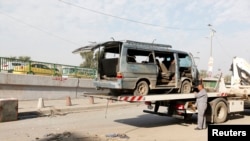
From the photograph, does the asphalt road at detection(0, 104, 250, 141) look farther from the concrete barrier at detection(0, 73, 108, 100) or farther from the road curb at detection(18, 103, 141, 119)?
the concrete barrier at detection(0, 73, 108, 100)

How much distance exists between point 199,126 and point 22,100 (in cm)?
1252

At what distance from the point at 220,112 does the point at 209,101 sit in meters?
0.62

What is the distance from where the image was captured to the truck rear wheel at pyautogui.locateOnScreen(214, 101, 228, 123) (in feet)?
42.6

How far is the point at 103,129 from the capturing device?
1138 cm

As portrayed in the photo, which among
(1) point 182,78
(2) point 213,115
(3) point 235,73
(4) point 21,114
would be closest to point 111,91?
(1) point 182,78

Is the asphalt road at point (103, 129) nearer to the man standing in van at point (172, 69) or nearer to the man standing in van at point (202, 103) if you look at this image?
the man standing in van at point (202, 103)

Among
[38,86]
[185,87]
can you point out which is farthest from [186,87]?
[38,86]

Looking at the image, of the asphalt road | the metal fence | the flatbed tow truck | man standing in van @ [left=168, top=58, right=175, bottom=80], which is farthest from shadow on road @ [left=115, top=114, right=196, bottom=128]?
the metal fence

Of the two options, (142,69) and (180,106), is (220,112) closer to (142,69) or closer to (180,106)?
(180,106)

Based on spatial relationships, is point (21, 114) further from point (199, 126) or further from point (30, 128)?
point (199, 126)

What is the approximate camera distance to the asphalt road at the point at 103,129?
989cm

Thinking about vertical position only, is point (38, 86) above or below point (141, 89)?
below

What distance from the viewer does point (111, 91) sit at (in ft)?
40.6

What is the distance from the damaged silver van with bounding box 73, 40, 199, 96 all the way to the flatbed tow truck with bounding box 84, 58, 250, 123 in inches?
18.8
